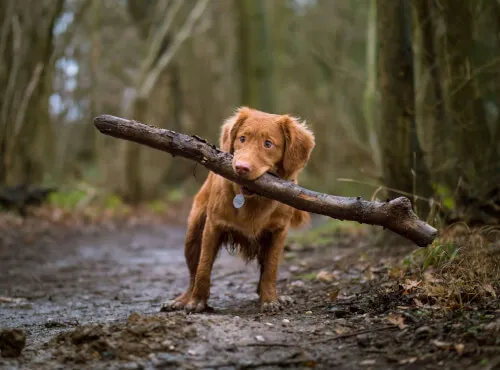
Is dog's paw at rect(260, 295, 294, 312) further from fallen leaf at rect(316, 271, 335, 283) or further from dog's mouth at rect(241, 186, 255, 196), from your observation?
fallen leaf at rect(316, 271, 335, 283)

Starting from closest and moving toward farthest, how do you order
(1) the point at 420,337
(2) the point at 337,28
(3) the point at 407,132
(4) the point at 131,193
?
1. (1) the point at 420,337
2. (3) the point at 407,132
3. (4) the point at 131,193
4. (2) the point at 337,28

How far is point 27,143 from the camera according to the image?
46.0 ft

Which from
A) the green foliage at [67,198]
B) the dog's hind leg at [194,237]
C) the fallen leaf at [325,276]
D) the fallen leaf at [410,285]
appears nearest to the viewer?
the fallen leaf at [410,285]

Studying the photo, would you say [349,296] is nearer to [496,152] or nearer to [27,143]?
[496,152]

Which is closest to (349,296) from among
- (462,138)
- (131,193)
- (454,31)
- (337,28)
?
(462,138)

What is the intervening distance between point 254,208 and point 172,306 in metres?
1.26

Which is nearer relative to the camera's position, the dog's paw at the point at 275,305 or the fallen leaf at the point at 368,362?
the fallen leaf at the point at 368,362

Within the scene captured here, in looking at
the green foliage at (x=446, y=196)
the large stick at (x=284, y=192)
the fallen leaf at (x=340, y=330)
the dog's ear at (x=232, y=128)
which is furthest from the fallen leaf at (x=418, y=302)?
the green foliage at (x=446, y=196)

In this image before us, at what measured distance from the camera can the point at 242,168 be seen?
474cm

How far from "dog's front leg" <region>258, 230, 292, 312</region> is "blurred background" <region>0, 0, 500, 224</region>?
115cm

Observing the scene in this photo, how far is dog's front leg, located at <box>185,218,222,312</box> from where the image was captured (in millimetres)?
5539

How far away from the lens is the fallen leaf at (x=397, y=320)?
4.20 metres

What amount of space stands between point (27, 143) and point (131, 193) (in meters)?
4.58

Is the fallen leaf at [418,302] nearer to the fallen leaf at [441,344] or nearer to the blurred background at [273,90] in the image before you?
the fallen leaf at [441,344]
